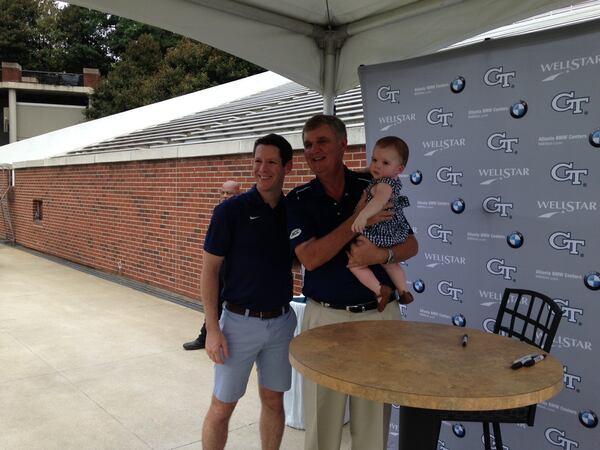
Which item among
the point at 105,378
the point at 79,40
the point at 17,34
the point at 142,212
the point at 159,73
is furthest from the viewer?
the point at 79,40

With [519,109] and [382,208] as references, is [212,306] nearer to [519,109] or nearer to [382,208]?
[382,208]

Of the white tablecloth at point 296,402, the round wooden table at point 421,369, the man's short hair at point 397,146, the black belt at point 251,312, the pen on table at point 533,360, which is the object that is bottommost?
the white tablecloth at point 296,402

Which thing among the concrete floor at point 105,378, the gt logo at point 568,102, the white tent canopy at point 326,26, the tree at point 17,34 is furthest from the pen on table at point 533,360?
the tree at point 17,34

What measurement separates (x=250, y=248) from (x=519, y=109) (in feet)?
5.55

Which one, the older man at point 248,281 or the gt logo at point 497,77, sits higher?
the gt logo at point 497,77

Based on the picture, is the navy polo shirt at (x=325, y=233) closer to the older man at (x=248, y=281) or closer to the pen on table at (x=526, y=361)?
the older man at (x=248, y=281)

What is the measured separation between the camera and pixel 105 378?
16.1ft

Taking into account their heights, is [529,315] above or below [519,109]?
below

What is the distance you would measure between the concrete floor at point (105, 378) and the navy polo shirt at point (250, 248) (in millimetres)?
1513

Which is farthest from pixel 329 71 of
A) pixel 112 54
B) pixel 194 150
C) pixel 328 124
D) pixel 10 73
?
pixel 112 54

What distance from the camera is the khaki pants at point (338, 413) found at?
2.56 meters

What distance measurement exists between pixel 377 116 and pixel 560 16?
4398mm

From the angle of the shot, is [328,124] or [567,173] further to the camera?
[567,173]

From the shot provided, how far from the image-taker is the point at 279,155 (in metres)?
2.65
